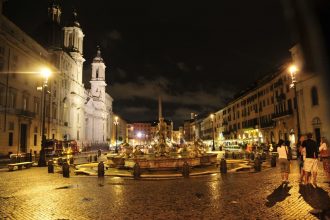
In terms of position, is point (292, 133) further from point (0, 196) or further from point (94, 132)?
point (94, 132)

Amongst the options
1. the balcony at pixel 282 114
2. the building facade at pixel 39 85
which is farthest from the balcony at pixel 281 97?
the building facade at pixel 39 85

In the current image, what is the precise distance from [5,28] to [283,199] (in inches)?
1760

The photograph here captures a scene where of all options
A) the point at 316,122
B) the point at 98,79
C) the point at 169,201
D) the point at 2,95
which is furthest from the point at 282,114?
the point at 98,79

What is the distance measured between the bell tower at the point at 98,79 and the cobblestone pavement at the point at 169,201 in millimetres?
93440

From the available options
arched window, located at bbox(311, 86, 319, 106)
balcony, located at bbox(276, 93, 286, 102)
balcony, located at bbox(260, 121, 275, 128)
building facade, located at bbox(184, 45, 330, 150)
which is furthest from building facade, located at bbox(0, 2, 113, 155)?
balcony, located at bbox(260, 121, 275, 128)

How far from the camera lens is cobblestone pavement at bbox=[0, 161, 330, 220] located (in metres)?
8.26

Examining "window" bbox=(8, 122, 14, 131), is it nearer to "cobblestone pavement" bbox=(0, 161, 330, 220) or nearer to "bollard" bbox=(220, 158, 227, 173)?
"cobblestone pavement" bbox=(0, 161, 330, 220)

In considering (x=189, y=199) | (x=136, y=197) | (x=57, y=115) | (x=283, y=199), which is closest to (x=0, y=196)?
(x=136, y=197)

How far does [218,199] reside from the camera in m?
10.2

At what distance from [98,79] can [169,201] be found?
326 ft

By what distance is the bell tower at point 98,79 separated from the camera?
105625 millimetres

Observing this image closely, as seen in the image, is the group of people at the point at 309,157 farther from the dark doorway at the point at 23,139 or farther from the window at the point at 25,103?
the window at the point at 25,103

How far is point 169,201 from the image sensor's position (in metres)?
10.1

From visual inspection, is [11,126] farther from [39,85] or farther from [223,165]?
[223,165]
